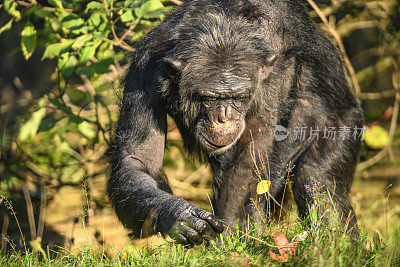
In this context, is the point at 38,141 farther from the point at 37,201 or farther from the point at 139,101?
the point at 139,101

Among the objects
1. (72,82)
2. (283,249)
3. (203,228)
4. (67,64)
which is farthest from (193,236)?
(72,82)

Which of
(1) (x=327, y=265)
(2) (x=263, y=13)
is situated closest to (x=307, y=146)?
(2) (x=263, y=13)

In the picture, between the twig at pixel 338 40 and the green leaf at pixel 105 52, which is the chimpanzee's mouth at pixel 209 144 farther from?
the twig at pixel 338 40

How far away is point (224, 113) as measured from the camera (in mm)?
4531

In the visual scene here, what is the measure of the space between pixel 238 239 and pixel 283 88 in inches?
75.6

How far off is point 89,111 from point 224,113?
129 inches

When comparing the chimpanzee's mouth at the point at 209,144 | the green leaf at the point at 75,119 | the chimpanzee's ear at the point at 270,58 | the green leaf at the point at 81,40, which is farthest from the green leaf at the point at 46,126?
the chimpanzee's ear at the point at 270,58

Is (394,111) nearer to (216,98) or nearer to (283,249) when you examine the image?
(216,98)

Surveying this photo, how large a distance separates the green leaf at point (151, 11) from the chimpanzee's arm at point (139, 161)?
2.60ft

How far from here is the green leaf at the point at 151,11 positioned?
5.36 metres

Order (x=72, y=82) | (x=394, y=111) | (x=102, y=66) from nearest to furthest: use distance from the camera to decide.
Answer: (x=102, y=66)
(x=394, y=111)
(x=72, y=82)

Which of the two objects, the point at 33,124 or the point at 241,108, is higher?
the point at 241,108

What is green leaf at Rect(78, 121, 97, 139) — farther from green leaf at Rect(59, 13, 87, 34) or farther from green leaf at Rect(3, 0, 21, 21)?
green leaf at Rect(3, 0, 21, 21)

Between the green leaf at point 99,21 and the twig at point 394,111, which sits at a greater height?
the green leaf at point 99,21
